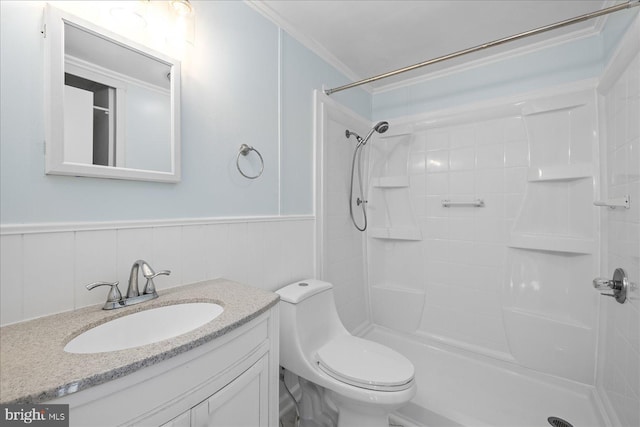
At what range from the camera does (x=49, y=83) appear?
0.82 meters

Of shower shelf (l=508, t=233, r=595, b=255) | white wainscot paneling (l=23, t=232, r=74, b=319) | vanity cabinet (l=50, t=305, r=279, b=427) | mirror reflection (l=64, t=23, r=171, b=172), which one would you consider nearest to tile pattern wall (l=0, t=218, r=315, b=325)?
white wainscot paneling (l=23, t=232, r=74, b=319)

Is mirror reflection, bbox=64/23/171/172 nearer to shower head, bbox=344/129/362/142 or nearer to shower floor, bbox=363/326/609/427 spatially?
shower head, bbox=344/129/362/142

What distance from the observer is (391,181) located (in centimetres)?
243

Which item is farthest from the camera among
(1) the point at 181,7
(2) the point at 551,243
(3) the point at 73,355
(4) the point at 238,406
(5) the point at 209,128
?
(2) the point at 551,243

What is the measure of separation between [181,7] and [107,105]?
0.51 metres

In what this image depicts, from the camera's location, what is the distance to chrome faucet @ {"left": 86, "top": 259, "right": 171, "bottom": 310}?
0.89m

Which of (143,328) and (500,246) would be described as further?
(500,246)

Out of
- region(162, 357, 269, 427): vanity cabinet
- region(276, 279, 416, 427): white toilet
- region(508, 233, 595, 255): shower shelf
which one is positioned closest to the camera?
region(162, 357, 269, 427): vanity cabinet

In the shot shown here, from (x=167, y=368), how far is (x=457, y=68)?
2.60 meters

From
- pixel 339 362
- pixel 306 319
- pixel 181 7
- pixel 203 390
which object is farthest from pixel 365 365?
pixel 181 7

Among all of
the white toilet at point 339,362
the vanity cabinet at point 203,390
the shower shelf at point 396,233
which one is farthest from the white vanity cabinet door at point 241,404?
the shower shelf at point 396,233

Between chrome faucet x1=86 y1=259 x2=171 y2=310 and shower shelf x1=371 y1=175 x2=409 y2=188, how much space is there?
1.92 meters

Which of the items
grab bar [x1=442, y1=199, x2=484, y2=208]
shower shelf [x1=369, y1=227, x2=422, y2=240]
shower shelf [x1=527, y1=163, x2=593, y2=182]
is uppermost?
shower shelf [x1=527, y1=163, x2=593, y2=182]

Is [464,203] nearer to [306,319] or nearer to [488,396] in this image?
[488,396]
